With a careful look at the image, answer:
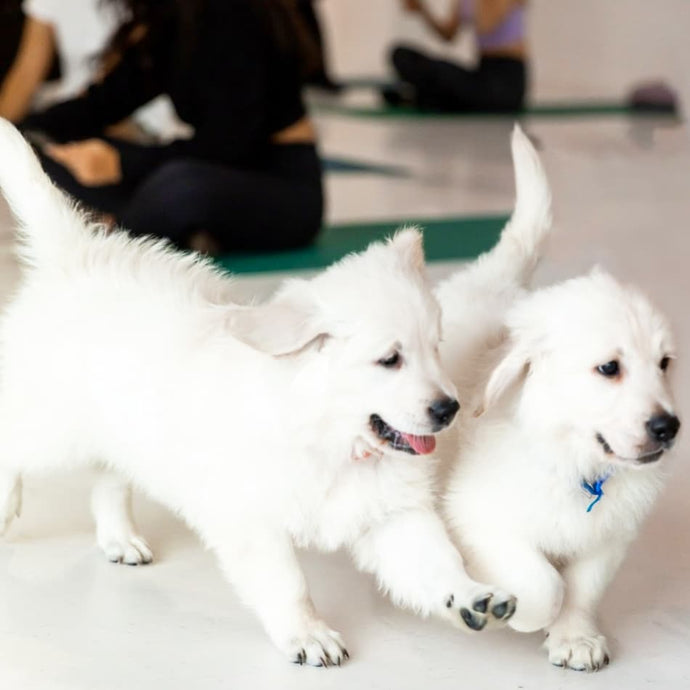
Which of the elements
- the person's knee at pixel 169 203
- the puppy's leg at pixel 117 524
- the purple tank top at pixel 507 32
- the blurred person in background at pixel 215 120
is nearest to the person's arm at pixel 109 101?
the blurred person in background at pixel 215 120

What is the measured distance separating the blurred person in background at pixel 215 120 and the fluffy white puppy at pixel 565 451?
2390mm

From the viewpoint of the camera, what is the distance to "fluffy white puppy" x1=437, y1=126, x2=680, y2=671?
1.86m

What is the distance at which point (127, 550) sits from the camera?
2312 millimetres

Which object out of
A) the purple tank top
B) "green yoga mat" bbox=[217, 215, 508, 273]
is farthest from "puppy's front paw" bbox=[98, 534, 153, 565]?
the purple tank top

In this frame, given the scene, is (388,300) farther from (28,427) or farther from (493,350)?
(28,427)

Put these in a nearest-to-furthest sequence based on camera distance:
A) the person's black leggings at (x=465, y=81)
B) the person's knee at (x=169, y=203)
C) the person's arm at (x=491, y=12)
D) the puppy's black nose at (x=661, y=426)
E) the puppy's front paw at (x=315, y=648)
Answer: the puppy's black nose at (x=661, y=426) → the puppy's front paw at (x=315, y=648) → the person's knee at (x=169, y=203) → the person's arm at (x=491, y=12) → the person's black leggings at (x=465, y=81)

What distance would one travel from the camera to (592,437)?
1890 mm

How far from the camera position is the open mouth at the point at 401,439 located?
1.88m

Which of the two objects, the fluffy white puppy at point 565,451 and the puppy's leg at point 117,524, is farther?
the puppy's leg at point 117,524

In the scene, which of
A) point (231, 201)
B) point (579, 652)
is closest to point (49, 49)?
point (231, 201)

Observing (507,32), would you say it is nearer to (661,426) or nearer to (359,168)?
(359,168)

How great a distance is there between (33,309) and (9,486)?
1.10 ft

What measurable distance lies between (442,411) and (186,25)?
267 centimetres

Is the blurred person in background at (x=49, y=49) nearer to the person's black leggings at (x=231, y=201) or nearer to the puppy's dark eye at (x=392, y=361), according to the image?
the person's black leggings at (x=231, y=201)
